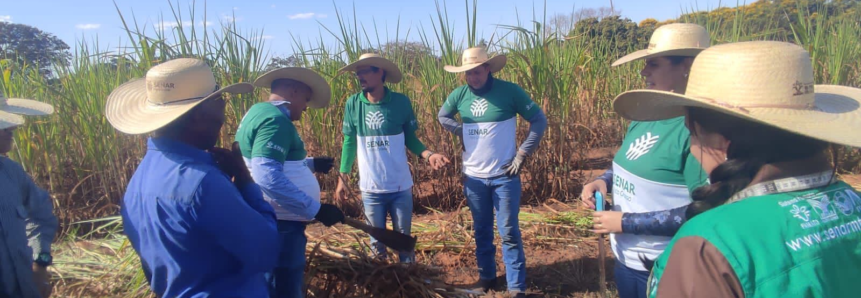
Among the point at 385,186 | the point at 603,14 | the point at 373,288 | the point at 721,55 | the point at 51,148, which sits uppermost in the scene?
the point at 603,14

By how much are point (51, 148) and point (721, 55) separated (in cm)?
611

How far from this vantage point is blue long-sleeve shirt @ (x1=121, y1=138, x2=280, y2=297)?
155 centimetres

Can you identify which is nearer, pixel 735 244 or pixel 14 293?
pixel 735 244

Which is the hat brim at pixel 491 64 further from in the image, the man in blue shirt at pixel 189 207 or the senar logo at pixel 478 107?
the man in blue shirt at pixel 189 207

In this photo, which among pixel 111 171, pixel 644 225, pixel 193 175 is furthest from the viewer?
pixel 111 171

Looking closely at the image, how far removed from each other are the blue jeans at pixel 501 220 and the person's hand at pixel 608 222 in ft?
5.22

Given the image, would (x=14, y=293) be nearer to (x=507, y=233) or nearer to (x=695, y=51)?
(x=507, y=233)

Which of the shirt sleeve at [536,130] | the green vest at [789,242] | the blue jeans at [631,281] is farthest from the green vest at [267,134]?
the green vest at [789,242]

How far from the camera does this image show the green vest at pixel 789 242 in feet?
2.88

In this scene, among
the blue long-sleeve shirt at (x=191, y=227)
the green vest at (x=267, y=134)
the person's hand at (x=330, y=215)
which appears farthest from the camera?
the person's hand at (x=330, y=215)

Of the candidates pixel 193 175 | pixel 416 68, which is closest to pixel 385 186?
pixel 193 175

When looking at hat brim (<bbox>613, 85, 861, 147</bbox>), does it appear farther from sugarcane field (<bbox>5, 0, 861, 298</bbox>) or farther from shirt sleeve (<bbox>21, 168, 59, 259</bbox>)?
shirt sleeve (<bbox>21, 168, 59, 259</bbox>)

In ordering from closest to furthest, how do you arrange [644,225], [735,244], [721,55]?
[735,244] → [721,55] → [644,225]

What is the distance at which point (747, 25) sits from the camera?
651 cm
